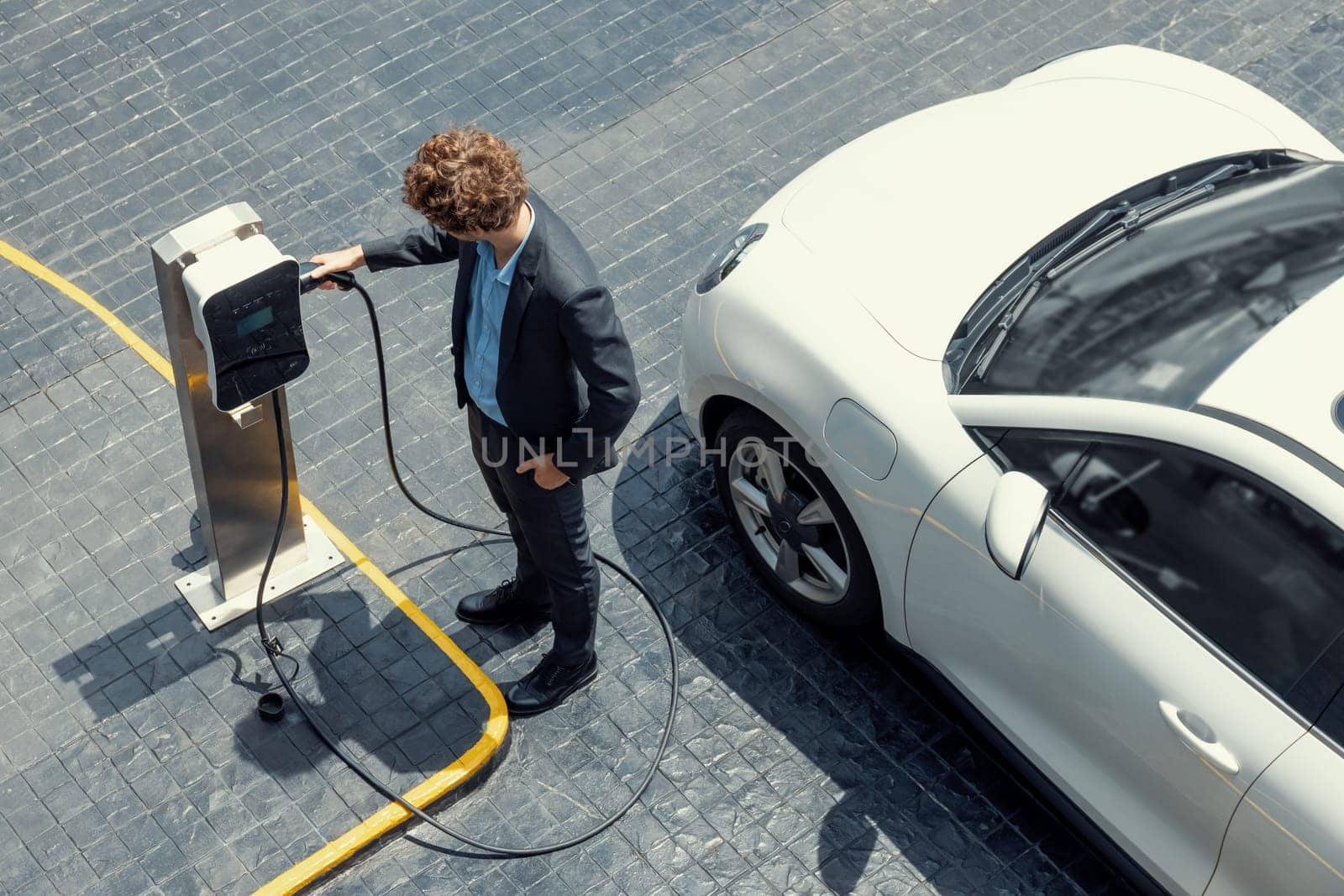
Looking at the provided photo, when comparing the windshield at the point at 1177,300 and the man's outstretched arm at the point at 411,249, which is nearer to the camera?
the windshield at the point at 1177,300

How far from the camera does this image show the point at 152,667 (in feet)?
16.1

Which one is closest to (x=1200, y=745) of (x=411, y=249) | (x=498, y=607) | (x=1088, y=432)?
(x=1088, y=432)

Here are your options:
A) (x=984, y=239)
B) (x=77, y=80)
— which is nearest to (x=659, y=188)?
(x=984, y=239)

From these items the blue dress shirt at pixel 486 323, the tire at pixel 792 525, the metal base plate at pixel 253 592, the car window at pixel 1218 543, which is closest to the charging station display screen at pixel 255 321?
the blue dress shirt at pixel 486 323

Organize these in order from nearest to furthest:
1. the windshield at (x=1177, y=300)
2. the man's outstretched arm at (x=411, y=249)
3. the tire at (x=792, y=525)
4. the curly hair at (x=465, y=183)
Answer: the curly hair at (x=465, y=183)
the windshield at (x=1177, y=300)
the man's outstretched arm at (x=411, y=249)
the tire at (x=792, y=525)

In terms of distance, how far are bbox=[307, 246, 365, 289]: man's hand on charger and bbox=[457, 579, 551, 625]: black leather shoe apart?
1315 mm

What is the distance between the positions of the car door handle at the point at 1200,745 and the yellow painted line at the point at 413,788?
81.3 inches

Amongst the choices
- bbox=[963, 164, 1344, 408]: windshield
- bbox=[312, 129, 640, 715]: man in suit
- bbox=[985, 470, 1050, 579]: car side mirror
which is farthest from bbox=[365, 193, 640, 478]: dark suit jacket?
bbox=[963, 164, 1344, 408]: windshield

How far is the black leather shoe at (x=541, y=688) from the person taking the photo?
4.80 m

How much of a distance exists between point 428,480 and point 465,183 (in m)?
2.06

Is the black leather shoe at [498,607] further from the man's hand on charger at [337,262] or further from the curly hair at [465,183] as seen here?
the curly hair at [465,183]

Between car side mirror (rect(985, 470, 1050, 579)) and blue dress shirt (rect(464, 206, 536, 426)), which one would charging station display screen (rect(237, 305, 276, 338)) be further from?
car side mirror (rect(985, 470, 1050, 579))

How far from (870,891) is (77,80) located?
515 cm

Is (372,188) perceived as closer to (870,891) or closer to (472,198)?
(472,198)
